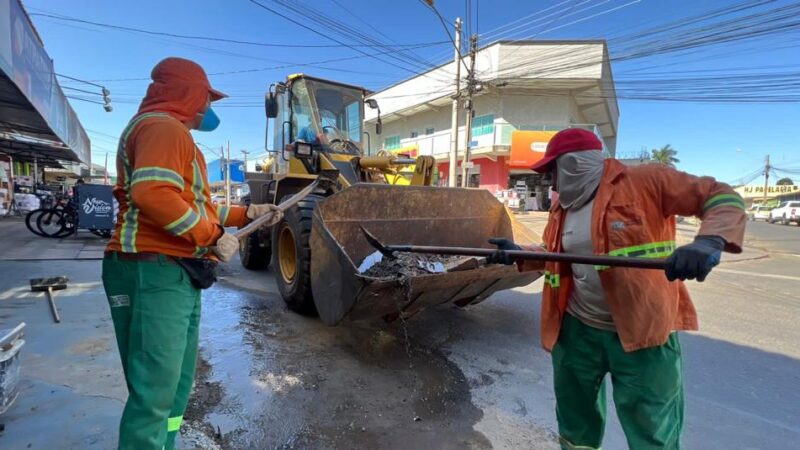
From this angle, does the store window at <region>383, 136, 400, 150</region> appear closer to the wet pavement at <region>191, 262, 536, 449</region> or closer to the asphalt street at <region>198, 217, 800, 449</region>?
the asphalt street at <region>198, 217, 800, 449</region>

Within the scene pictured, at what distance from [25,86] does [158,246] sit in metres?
7.04

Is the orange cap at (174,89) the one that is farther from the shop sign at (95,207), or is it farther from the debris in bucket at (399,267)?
the shop sign at (95,207)

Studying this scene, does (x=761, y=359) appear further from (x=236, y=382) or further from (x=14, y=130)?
(x=14, y=130)

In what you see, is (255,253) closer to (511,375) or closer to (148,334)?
(511,375)

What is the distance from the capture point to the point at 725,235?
1.33 metres

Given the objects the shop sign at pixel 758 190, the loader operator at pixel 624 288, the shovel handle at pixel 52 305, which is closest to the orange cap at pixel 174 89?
the loader operator at pixel 624 288

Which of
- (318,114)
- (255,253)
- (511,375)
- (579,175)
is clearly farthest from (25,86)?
(579,175)

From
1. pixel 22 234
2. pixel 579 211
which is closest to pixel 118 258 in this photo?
pixel 579 211

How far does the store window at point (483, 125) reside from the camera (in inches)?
901

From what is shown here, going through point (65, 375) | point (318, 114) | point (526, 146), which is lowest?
point (65, 375)

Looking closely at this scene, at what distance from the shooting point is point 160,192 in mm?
1542

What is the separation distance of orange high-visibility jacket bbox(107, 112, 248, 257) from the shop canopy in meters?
5.21

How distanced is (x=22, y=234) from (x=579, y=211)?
1343 cm

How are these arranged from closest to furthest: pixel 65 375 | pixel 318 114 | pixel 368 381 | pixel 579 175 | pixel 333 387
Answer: pixel 579 175, pixel 65 375, pixel 333 387, pixel 368 381, pixel 318 114
